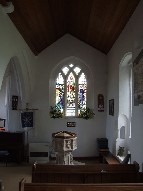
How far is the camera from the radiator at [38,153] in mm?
9141

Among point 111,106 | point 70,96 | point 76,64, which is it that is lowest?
→ point 111,106

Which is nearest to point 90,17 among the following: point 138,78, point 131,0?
point 131,0

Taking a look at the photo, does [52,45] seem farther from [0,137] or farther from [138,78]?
[138,78]

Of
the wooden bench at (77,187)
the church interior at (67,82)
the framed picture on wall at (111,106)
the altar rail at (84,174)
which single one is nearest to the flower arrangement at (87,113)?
the church interior at (67,82)

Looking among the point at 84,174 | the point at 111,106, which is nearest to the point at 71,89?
the point at 111,106

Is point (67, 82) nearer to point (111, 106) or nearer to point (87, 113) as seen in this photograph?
point (87, 113)

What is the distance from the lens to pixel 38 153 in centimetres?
918

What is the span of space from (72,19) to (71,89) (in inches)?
117

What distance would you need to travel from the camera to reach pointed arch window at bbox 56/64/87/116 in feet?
33.1

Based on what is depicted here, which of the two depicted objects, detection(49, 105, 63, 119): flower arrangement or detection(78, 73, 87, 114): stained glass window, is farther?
detection(78, 73, 87, 114): stained glass window

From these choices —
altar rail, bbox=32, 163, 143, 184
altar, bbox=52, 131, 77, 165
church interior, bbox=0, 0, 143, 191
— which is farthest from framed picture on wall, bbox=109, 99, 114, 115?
altar rail, bbox=32, 163, 143, 184

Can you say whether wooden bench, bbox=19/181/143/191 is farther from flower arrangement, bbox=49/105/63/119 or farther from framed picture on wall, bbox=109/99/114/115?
flower arrangement, bbox=49/105/63/119

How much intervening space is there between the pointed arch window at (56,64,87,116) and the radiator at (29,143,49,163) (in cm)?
162

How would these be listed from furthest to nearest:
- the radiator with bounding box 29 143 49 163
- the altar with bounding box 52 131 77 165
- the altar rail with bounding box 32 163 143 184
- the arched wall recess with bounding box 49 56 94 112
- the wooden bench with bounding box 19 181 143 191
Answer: the arched wall recess with bounding box 49 56 94 112
the radiator with bounding box 29 143 49 163
the altar with bounding box 52 131 77 165
the altar rail with bounding box 32 163 143 184
the wooden bench with bounding box 19 181 143 191
